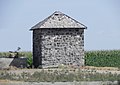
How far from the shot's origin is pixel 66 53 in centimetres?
3462

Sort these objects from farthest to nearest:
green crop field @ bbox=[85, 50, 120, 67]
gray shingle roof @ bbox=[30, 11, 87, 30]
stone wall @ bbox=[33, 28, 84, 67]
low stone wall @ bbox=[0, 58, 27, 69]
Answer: green crop field @ bbox=[85, 50, 120, 67], low stone wall @ bbox=[0, 58, 27, 69], gray shingle roof @ bbox=[30, 11, 87, 30], stone wall @ bbox=[33, 28, 84, 67]

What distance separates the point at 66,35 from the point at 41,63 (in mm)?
3089

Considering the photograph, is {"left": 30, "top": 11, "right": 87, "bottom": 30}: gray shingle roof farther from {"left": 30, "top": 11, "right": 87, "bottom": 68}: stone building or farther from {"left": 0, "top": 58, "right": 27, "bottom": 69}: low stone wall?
{"left": 0, "top": 58, "right": 27, "bottom": 69}: low stone wall

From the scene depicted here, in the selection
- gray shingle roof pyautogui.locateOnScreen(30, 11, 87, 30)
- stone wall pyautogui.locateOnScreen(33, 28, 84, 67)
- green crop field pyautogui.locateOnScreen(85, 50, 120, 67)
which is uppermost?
gray shingle roof pyautogui.locateOnScreen(30, 11, 87, 30)

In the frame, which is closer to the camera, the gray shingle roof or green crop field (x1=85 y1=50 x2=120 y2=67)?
the gray shingle roof

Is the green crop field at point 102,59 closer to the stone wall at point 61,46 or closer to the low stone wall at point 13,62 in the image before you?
the low stone wall at point 13,62

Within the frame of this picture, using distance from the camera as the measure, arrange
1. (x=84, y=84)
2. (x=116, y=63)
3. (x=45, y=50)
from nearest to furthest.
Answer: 1. (x=84, y=84)
2. (x=45, y=50)
3. (x=116, y=63)

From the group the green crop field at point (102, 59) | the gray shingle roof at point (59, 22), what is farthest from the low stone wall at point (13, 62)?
the green crop field at point (102, 59)

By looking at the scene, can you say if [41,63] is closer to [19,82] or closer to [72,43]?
[72,43]

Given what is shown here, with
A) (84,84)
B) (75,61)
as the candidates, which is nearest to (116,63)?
(75,61)

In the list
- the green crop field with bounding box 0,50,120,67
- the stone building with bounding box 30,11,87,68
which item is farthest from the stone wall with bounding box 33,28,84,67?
the green crop field with bounding box 0,50,120,67

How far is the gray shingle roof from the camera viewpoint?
34688 millimetres

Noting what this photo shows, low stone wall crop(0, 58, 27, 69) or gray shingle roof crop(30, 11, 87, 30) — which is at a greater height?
gray shingle roof crop(30, 11, 87, 30)

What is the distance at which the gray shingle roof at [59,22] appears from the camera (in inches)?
1366
